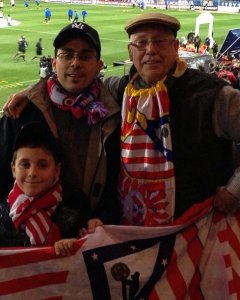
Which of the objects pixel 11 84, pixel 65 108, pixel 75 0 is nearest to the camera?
pixel 65 108

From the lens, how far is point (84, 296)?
2.46 m

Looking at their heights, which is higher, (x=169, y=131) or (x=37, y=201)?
(x=169, y=131)

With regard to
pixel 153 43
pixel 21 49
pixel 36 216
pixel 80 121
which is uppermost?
pixel 21 49

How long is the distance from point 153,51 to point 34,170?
897mm

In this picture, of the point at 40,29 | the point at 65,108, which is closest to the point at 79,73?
the point at 65,108

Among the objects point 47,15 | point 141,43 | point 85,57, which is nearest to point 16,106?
point 85,57

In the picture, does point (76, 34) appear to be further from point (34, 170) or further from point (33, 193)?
point (33, 193)

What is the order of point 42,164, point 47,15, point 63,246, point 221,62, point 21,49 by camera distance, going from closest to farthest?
1. point 63,246
2. point 42,164
3. point 221,62
4. point 21,49
5. point 47,15

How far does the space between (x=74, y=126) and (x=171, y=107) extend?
1.84 feet

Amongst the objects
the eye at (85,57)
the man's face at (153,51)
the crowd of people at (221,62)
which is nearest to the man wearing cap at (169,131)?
the man's face at (153,51)

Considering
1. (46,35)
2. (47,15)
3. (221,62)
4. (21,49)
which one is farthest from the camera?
(47,15)

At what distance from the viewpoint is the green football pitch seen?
1466 centimetres

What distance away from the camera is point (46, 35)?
2347 centimetres

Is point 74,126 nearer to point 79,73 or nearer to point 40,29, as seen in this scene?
point 79,73
